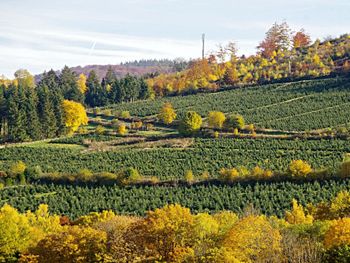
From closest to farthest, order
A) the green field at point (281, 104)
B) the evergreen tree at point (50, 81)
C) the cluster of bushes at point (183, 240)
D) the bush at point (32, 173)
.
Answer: the cluster of bushes at point (183, 240)
the bush at point (32, 173)
the green field at point (281, 104)
the evergreen tree at point (50, 81)

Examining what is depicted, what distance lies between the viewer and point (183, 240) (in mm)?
30422

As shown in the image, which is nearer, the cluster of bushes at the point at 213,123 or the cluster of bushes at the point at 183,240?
the cluster of bushes at the point at 183,240

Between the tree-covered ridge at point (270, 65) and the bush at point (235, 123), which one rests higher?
the tree-covered ridge at point (270, 65)

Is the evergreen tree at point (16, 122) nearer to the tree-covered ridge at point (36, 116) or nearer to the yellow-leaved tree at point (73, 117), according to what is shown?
the tree-covered ridge at point (36, 116)

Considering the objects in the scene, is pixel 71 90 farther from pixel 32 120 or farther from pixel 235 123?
pixel 235 123

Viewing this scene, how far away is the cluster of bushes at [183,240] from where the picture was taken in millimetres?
26409

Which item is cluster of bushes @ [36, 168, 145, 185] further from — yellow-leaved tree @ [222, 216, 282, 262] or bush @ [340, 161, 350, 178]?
yellow-leaved tree @ [222, 216, 282, 262]

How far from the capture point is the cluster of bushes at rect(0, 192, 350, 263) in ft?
86.6

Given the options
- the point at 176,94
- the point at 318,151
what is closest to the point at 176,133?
the point at 318,151

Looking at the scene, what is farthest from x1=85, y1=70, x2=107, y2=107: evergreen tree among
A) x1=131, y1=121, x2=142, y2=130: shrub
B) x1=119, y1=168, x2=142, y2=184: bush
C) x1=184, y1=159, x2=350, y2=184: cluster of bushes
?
x1=184, y1=159, x2=350, y2=184: cluster of bushes

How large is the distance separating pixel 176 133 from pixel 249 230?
200ft

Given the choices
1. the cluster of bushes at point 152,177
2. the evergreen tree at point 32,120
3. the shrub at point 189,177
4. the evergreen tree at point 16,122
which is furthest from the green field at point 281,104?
the shrub at point 189,177

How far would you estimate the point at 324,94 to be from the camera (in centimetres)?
10725

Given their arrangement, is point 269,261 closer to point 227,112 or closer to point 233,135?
point 233,135
